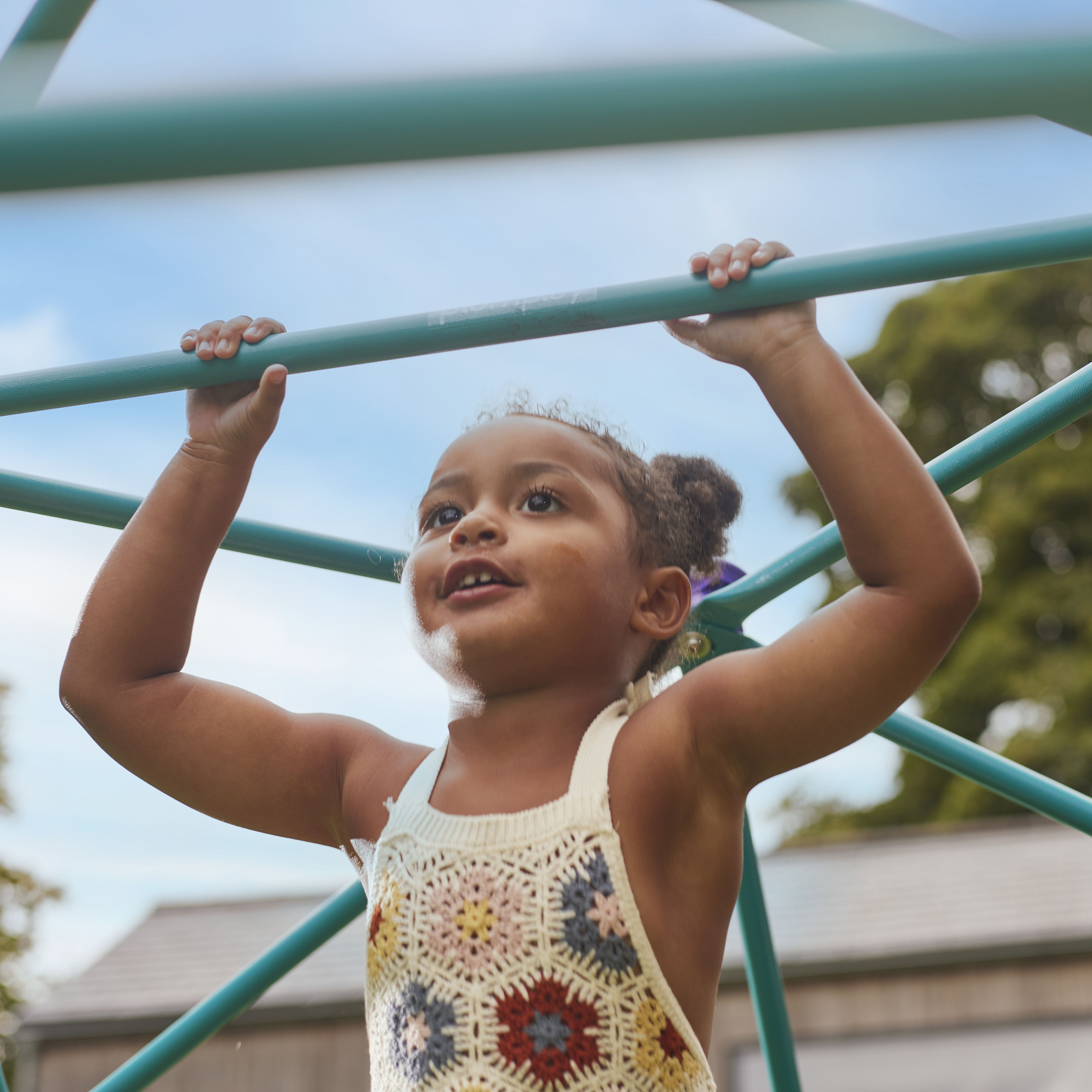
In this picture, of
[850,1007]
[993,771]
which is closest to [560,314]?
[993,771]

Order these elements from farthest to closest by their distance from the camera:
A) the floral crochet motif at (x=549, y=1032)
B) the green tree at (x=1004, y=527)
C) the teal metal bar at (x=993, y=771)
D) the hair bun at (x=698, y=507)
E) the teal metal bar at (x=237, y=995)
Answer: the green tree at (x=1004, y=527), the teal metal bar at (x=237, y=995), the teal metal bar at (x=993, y=771), the hair bun at (x=698, y=507), the floral crochet motif at (x=549, y=1032)

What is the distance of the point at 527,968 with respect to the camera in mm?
1026

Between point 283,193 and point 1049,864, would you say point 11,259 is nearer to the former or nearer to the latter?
point 283,193

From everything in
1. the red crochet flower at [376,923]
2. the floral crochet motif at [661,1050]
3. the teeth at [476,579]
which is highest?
the teeth at [476,579]

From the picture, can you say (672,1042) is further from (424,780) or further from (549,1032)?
(424,780)

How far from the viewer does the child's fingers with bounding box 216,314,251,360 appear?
1.06m

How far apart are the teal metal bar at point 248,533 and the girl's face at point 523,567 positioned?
23 centimetres

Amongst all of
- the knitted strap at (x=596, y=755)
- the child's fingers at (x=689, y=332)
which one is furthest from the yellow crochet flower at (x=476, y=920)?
the child's fingers at (x=689, y=332)

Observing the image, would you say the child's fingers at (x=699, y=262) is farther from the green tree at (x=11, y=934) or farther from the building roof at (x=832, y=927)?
the green tree at (x=11, y=934)

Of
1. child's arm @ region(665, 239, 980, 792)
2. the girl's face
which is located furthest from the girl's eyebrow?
child's arm @ region(665, 239, 980, 792)

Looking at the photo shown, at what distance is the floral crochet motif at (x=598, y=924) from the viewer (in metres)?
1.02

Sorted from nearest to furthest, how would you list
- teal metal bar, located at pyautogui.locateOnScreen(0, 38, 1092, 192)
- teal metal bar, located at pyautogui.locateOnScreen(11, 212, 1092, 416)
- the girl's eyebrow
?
teal metal bar, located at pyautogui.locateOnScreen(0, 38, 1092, 192) < teal metal bar, located at pyautogui.locateOnScreen(11, 212, 1092, 416) < the girl's eyebrow

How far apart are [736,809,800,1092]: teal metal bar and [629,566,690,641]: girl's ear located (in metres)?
0.41

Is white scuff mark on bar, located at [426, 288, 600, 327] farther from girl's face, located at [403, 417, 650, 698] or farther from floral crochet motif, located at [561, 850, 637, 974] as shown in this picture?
floral crochet motif, located at [561, 850, 637, 974]
